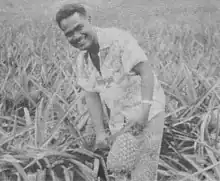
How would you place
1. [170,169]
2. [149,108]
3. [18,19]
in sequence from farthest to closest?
[18,19], [170,169], [149,108]

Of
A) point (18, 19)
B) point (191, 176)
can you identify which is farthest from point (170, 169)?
point (18, 19)

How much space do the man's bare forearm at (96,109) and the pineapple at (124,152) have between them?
11 centimetres

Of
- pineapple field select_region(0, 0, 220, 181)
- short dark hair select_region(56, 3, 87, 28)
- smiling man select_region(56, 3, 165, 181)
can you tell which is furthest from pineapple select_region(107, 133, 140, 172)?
short dark hair select_region(56, 3, 87, 28)

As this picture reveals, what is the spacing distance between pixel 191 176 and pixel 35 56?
848mm

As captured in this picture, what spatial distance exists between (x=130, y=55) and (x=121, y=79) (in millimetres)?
55

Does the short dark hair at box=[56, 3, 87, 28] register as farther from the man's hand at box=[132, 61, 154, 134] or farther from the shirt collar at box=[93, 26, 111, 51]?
the man's hand at box=[132, 61, 154, 134]

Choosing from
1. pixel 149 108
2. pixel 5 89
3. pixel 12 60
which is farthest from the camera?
pixel 12 60

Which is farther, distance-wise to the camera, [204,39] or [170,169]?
[204,39]

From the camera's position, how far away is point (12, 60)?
155 centimetres

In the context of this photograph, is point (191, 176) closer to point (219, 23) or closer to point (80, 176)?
point (80, 176)

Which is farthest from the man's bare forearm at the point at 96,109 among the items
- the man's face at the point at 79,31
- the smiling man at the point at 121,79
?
the man's face at the point at 79,31

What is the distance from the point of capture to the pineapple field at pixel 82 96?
3.21 feet

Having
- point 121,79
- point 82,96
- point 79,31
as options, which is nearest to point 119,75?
point 121,79

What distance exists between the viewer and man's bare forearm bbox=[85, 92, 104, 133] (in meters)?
0.97
